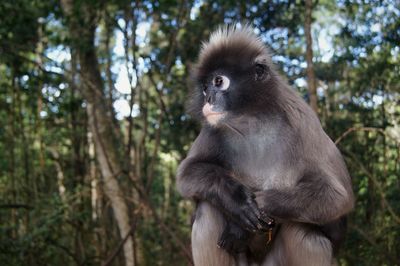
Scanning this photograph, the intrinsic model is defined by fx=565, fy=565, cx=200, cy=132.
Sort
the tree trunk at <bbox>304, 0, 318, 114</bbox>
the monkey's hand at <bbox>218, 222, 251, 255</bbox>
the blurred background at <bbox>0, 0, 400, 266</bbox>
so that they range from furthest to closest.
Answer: the blurred background at <bbox>0, 0, 400, 266</bbox>
the tree trunk at <bbox>304, 0, 318, 114</bbox>
the monkey's hand at <bbox>218, 222, 251, 255</bbox>

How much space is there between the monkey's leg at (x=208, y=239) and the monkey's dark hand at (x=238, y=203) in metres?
0.11

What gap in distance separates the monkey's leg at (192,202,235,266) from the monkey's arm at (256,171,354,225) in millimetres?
328

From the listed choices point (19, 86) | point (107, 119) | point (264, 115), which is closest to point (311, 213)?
point (264, 115)

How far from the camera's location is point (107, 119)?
707cm

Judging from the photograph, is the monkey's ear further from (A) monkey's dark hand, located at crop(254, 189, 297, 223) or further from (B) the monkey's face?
(A) monkey's dark hand, located at crop(254, 189, 297, 223)

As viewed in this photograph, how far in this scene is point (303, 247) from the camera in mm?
3260

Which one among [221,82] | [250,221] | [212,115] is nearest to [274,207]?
[250,221]

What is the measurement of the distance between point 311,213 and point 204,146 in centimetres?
90

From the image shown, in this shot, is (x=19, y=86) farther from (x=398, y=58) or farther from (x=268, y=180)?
(x=268, y=180)

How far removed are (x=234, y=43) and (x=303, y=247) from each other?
1.38 meters

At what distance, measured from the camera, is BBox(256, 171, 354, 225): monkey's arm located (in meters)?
3.17

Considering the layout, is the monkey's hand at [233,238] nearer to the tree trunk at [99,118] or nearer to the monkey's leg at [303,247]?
the monkey's leg at [303,247]

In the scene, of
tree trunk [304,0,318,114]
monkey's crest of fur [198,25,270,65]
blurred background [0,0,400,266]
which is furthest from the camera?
blurred background [0,0,400,266]

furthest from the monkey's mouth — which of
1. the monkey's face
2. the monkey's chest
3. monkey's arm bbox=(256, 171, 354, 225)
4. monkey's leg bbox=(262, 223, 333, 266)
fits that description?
monkey's leg bbox=(262, 223, 333, 266)
